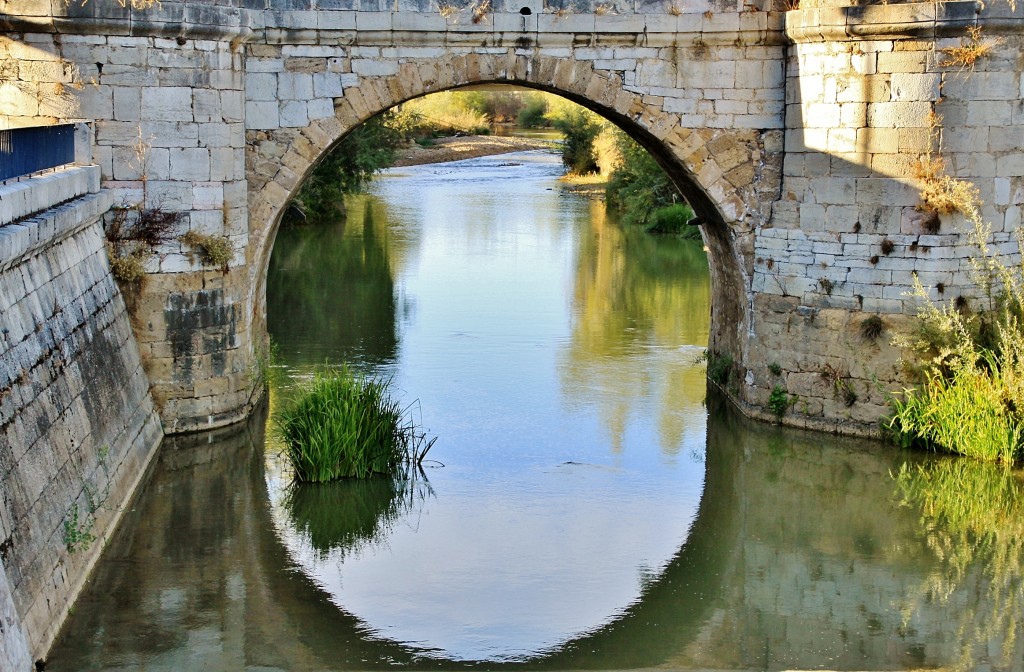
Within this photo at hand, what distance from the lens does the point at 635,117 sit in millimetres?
11609

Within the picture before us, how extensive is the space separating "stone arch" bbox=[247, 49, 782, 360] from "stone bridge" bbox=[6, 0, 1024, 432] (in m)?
0.02

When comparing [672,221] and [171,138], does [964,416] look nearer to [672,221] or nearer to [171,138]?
[171,138]

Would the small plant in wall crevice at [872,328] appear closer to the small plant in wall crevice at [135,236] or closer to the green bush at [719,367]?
the green bush at [719,367]

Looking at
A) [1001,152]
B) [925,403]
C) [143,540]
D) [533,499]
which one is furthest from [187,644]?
[1001,152]

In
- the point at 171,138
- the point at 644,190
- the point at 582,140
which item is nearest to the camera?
the point at 171,138

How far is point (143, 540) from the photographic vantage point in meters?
8.91

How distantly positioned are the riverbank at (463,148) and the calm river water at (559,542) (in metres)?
25.4

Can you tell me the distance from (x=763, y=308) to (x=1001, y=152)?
7.32ft

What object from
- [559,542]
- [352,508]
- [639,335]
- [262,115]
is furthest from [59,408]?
[639,335]

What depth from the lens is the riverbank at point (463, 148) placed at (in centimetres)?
4038

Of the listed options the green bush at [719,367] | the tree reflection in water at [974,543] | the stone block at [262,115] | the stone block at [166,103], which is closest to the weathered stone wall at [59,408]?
the stone block at [166,103]

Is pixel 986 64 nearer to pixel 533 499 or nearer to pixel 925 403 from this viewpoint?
pixel 925 403

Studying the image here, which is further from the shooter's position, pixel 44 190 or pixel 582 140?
pixel 582 140

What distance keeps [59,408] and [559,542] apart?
3198 millimetres
